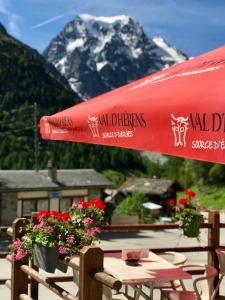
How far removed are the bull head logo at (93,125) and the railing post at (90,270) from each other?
3.86 feet

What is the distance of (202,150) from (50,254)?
2381mm

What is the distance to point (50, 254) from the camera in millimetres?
4977

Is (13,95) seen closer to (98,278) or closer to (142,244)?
(142,244)

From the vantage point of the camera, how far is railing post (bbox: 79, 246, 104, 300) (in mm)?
4160

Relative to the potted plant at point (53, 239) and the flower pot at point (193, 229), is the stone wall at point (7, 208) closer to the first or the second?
the flower pot at point (193, 229)

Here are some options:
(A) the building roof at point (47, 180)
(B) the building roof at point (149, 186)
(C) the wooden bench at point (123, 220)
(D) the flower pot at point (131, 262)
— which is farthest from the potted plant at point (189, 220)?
(B) the building roof at point (149, 186)

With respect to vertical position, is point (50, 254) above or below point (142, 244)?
above

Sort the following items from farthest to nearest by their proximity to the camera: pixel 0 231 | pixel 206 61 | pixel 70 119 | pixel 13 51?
A: pixel 13 51 → pixel 0 231 → pixel 70 119 → pixel 206 61

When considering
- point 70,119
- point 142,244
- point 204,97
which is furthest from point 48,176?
point 204,97

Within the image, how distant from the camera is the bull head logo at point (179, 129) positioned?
3377mm

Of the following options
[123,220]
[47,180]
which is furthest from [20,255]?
[47,180]

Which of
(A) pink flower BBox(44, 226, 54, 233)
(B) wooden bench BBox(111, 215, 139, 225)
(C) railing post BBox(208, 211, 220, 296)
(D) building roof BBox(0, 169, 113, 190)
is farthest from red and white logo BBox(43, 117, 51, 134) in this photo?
(D) building roof BBox(0, 169, 113, 190)

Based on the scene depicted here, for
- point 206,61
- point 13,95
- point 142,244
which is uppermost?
point 13,95

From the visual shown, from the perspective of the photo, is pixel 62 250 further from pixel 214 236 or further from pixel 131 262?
pixel 214 236
